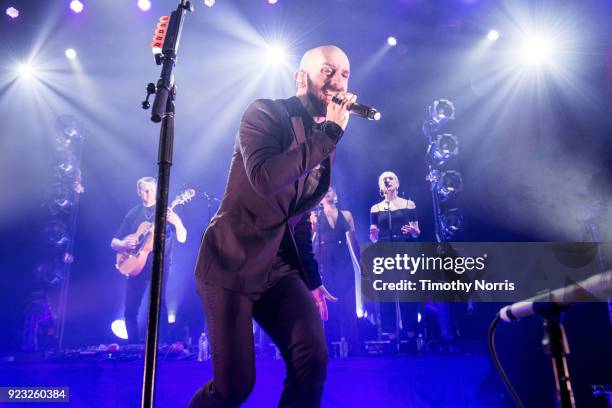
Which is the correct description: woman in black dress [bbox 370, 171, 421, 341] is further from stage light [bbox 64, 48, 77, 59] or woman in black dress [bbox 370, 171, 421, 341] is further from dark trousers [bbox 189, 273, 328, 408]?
stage light [bbox 64, 48, 77, 59]

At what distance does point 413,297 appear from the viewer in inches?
255

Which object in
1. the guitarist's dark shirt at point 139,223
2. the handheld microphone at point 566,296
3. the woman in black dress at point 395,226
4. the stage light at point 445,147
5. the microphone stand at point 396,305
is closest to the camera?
the handheld microphone at point 566,296

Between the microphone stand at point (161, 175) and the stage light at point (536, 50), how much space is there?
23.3 feet

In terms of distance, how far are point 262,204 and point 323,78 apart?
0.88 m

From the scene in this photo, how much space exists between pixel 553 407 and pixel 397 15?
6136 mm

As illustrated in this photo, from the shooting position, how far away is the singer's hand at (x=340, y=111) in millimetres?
2086

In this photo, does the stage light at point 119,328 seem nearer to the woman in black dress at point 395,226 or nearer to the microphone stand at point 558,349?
the woman in black dress at point 395,226

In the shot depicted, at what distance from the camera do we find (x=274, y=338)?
2.06m

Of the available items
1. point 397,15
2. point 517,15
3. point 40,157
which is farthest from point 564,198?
point 40,157

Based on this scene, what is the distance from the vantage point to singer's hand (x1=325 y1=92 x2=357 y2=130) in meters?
2.09

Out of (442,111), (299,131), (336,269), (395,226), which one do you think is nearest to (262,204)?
(299,131)

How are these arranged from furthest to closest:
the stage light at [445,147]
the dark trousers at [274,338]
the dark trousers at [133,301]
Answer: the stage light at [445,147]
the dark trousers at [133,301]
the dark trousers at [274,338]

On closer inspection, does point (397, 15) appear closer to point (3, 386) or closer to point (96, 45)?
point (96, 45)

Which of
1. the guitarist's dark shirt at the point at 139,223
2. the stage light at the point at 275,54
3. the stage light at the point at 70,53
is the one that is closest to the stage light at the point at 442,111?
the stage light at the point at 275,54
